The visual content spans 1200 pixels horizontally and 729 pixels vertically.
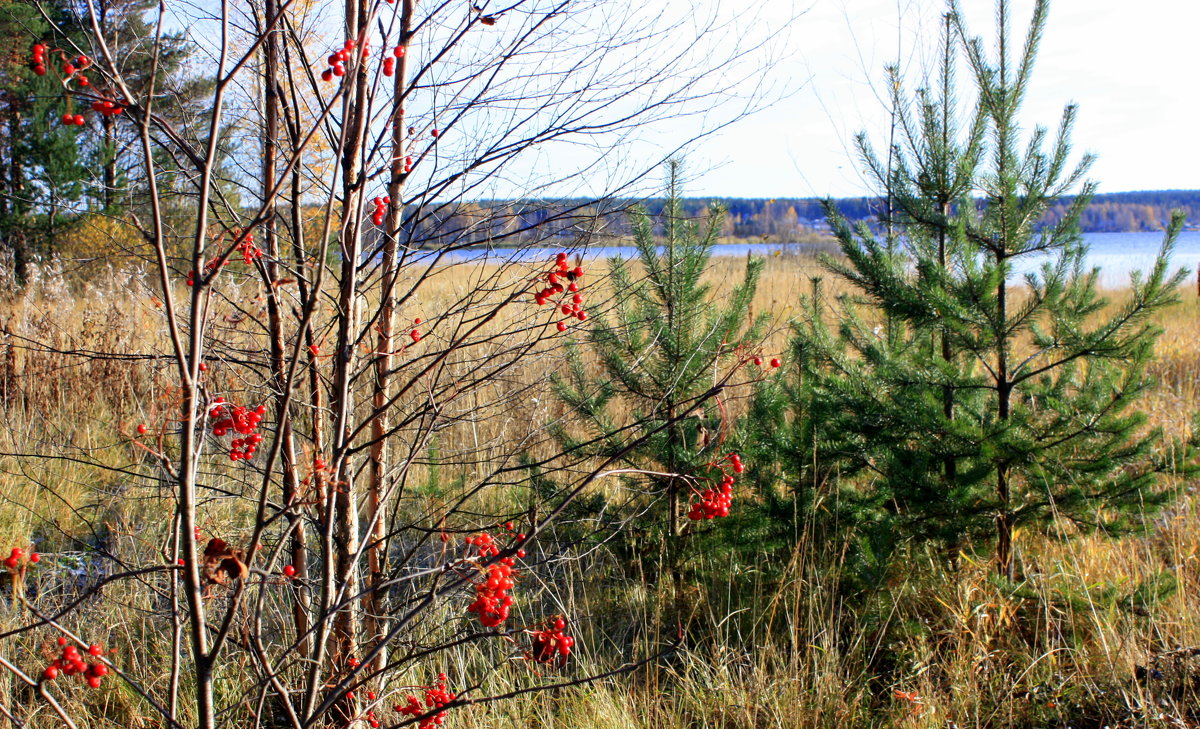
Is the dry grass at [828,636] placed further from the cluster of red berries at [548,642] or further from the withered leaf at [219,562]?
the withered leaf at [219,562]

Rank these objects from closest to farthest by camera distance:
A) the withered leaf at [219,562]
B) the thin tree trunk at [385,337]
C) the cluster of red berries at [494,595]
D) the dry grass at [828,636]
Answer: the withered leaf at [219,562], the cluster of red berries at [494,595], the thin tree trunk at [385,337], the dry grass at [828,636]

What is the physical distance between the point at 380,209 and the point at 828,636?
7.08 feet

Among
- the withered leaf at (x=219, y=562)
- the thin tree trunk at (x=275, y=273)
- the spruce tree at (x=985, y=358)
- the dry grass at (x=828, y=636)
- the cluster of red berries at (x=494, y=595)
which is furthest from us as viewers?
the spruce tree at (x=985, y=358)

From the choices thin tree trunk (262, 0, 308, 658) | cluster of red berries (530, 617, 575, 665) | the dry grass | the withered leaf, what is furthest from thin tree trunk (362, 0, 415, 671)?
the withered leaf

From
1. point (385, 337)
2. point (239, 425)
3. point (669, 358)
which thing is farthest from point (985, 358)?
point (239, 425)

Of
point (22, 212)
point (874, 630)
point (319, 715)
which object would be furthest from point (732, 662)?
point (22, 212)

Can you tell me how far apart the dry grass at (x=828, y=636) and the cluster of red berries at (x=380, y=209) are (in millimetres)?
398

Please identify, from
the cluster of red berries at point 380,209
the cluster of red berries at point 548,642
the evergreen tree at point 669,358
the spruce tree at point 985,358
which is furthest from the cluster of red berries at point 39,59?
the spruce tree at point 985,358

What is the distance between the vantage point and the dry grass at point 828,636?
2668 mm

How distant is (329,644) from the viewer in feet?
7.32

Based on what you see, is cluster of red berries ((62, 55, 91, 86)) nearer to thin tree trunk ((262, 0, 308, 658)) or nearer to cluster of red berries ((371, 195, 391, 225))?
thin tree trunk ((262, 0, 308, 658))

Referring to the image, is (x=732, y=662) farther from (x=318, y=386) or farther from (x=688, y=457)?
(x=318, y=386)

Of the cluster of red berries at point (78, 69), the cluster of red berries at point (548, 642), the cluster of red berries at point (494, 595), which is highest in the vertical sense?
the cluster of red berries at point (78, 69)

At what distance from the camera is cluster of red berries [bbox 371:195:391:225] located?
6.12 feet
